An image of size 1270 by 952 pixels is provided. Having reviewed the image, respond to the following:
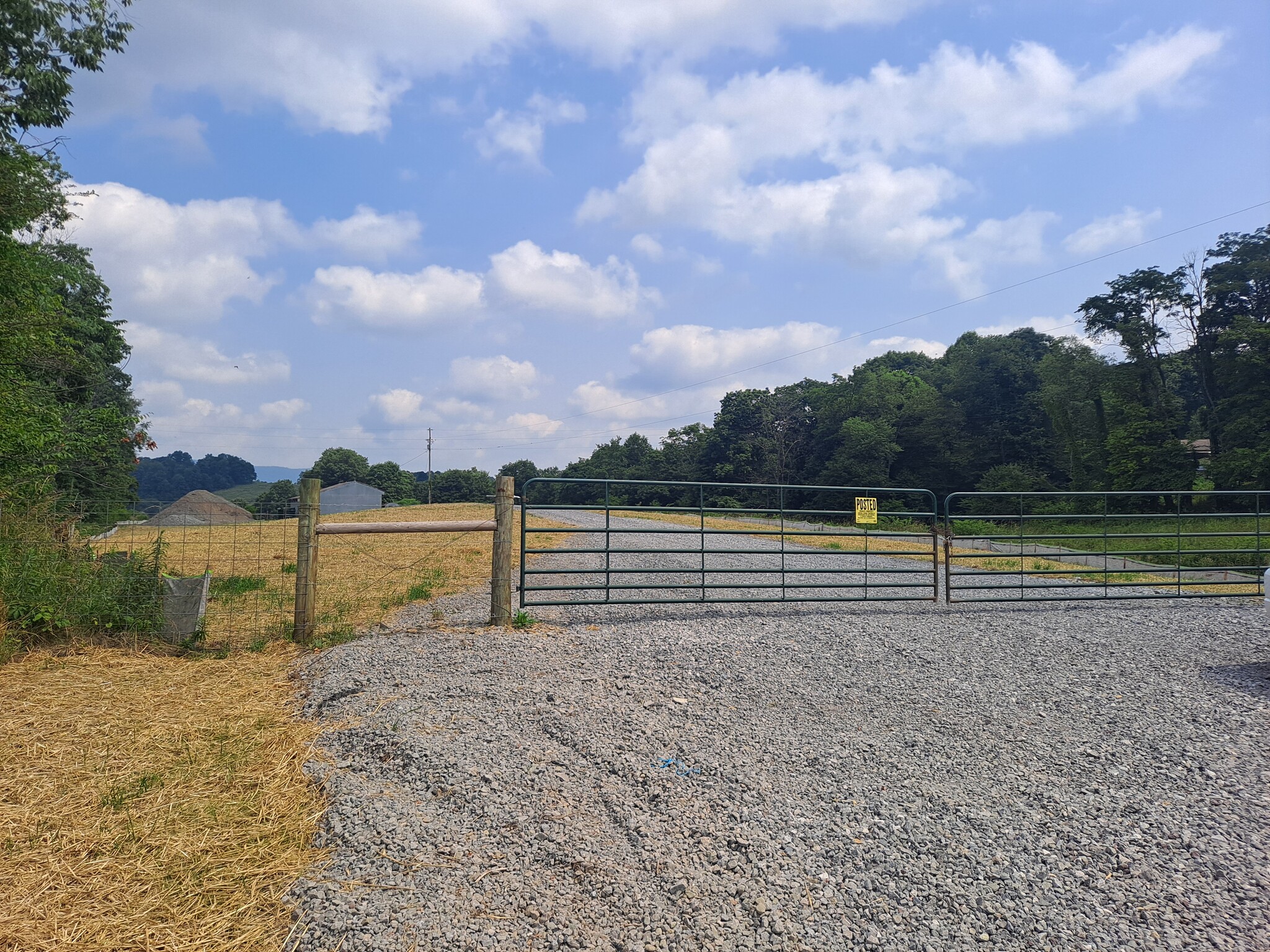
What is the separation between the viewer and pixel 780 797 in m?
3.56

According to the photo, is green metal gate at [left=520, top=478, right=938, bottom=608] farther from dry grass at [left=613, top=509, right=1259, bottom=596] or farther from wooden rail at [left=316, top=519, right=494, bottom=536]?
wooden rail at [left=316, top=519, right=494, bottom=536]

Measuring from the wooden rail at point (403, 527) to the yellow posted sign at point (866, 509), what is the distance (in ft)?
14.2

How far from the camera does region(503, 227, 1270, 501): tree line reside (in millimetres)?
30188

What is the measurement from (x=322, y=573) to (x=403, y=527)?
21.2 ft

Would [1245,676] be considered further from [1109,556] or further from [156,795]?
[156,795]

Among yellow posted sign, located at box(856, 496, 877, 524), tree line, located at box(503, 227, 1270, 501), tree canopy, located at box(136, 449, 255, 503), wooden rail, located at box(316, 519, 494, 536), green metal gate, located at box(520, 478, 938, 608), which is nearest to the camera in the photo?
wooden rail, located at box(316, 519, 494, 536)

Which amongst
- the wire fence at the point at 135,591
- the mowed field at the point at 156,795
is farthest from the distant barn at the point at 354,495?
the mowed field at the point at 156,795

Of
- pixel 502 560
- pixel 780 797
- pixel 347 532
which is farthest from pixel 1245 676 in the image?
pixel 347 532

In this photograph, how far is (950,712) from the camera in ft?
15.9

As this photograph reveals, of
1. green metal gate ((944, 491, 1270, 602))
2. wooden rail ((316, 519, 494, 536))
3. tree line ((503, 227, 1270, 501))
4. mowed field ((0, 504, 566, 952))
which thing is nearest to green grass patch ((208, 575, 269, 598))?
mowed field ((0, 504, 566, 952))

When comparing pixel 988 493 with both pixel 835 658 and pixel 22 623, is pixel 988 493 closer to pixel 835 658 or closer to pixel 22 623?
pixel 835 658

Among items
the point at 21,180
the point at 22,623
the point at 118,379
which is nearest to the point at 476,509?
the point at 118,379

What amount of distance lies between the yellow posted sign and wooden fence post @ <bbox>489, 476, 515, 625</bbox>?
4102mm

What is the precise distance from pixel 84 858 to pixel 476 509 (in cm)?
2795
